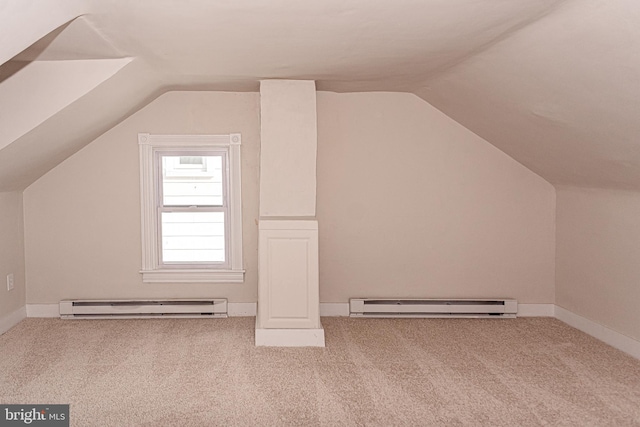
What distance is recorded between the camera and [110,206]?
5.34 m

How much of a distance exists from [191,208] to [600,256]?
3.66m

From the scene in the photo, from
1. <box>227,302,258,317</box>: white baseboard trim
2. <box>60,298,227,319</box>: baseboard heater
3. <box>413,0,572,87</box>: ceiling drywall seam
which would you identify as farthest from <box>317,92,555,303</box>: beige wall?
<box>60,298,227,319</box>: baseboard heater

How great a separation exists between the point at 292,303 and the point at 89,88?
218cm

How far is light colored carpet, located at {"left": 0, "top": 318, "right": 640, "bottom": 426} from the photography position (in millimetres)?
3223

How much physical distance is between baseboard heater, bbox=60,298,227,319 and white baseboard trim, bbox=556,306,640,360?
3.16 m

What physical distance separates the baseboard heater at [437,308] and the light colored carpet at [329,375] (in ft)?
0.71

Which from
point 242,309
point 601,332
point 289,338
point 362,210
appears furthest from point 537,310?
point 242,309

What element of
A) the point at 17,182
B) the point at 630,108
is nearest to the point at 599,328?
the point at 630,108

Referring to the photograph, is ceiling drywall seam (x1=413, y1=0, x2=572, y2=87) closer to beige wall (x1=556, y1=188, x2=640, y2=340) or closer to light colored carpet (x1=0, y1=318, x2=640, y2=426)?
beige wall (x1=556, y1=188, x2=640, y2=340)

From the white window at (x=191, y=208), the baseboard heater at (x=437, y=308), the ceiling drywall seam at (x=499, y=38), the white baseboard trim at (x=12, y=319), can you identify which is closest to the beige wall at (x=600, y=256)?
the baseboard heater at (x=437, y=308)

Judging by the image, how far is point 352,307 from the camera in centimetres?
531

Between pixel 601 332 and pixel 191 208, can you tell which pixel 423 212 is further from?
pixel 191 208

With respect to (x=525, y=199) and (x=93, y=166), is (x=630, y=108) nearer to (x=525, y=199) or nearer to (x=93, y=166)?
(x=525, y=199)

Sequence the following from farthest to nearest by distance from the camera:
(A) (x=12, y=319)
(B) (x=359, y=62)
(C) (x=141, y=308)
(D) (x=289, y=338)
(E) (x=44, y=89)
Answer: (C) (x=141, y=308) < (A) (x=12, y=319) < (D) (x=289, y=338) < (B) (x=359, y=62) < (E) (x=44, y=89)
